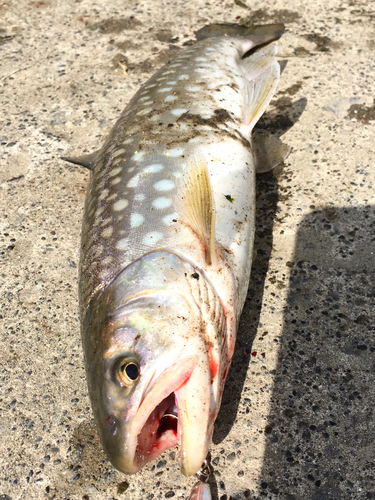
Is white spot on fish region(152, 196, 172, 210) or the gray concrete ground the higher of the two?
white spot on fish region(152, 196, 172, 210)

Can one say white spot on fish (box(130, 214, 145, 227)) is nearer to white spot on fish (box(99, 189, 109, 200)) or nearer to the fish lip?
white spot on fish (box(99, 189, 109, 200))

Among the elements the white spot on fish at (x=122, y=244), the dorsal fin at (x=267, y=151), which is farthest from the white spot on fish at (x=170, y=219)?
the dorsal fin at (x=267, y=151)

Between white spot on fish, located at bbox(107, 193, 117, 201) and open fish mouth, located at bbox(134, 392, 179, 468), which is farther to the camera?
white spot on fish, located at bbox(107, 193, 117, 201)

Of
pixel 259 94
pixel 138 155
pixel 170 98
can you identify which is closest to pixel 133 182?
pixel 138 155

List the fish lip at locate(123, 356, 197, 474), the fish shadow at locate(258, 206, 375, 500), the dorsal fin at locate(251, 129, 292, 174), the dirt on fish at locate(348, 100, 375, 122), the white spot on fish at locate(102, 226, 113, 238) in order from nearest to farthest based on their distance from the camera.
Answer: the fish lip at locate(123, 356, 197, 474) < the fish shadow at locate(258, 206, 375, 500) < the white spot on fish at locate(102, 226, 113, 238) < the dorsal fin at locate(251, 129, 292, 174) < the dirt on fish at locate(348, 100, 375, 122)

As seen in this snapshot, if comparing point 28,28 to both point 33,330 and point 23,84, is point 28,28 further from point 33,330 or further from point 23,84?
point 33,330

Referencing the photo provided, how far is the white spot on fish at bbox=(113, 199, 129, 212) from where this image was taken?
2605 mm

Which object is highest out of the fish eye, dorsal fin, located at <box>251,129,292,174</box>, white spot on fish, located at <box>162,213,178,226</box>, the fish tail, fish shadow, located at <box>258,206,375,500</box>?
the fish tail

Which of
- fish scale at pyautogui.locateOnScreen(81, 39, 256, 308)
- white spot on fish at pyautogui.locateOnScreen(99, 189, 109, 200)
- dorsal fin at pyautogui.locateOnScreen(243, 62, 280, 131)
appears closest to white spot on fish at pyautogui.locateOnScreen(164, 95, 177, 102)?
fish scale at pyautogui.locateOnScreen(81, 39, 256, 308)

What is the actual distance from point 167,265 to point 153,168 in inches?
30.8

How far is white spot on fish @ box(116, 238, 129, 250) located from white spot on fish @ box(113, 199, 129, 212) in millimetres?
245

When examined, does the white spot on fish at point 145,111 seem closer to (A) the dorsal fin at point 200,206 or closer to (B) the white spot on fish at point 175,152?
(B) the white spot on fish at point 175,152

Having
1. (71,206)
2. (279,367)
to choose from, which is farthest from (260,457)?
(71,206)

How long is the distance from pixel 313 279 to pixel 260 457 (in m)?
1.22
